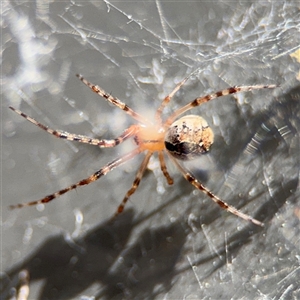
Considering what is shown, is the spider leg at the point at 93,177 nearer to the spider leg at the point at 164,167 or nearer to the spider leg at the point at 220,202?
the spider leg at the point at 164,167

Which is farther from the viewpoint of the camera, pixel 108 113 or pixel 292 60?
pixel 108 113

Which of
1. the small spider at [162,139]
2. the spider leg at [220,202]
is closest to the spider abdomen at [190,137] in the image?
the small spider at [162,139]

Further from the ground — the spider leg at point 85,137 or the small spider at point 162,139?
the spider leg at point 85,137

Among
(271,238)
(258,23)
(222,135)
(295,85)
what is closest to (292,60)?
(295,85)

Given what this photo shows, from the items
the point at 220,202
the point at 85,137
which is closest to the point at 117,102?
the point at 85,137

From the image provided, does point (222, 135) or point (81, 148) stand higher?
point (81, 148)

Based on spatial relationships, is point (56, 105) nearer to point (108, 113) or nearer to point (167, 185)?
point (108, 113)
